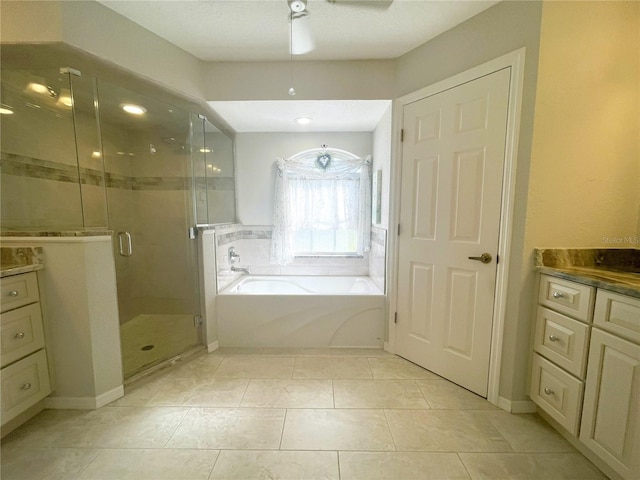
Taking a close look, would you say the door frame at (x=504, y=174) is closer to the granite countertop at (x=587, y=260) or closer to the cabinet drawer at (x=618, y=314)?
the granite countertop at (x=587, y=260)

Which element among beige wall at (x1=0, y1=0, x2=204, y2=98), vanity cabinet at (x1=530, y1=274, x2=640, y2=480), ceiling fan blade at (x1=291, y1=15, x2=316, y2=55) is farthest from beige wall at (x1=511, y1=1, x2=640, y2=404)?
beige wall at (x1=0, y1=0, x2=204, y2=98)

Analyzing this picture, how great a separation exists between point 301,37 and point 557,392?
2637 mm

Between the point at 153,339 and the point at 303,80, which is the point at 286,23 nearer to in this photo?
the point at 303,80

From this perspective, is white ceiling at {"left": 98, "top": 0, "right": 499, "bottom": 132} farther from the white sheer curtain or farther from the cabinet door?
the cabinet door

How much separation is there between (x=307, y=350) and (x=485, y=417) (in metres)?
1.32

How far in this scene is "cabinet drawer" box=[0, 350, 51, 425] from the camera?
127 centimetres

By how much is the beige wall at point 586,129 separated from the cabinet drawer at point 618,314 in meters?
0.41

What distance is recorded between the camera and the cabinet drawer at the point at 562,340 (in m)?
1.18

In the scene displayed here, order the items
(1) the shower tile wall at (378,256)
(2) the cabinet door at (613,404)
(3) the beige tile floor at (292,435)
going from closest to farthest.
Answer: (2) the cabinet door at (613,404), (3) the beige tile floor at (292,435), (1) the shower tile wall at (378,256)

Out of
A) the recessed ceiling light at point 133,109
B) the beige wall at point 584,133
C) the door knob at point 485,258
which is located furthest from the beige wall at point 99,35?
the door knob at point 485,258

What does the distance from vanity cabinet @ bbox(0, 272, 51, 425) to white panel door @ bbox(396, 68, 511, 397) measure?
7.80ft

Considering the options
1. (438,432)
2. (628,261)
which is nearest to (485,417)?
(438,432)

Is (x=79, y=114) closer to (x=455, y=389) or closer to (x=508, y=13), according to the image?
(x=508, y=13)

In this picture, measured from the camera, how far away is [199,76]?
6.60 ft
